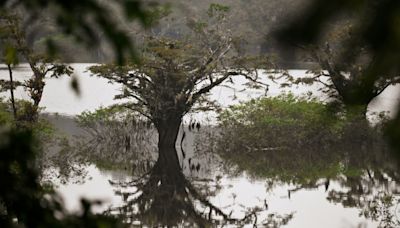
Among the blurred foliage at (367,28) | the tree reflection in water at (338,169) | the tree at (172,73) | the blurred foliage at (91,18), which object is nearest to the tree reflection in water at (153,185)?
the tree at (172,73)

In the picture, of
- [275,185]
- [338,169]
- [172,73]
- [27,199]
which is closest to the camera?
[27,199]

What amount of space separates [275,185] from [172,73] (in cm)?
397

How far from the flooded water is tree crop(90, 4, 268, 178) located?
2.74 ft

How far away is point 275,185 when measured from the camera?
11.3m

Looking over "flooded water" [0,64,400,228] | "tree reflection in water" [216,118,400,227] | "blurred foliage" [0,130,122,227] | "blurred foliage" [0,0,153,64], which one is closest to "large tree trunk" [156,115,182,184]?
"flooded water" [0,64,400,228]

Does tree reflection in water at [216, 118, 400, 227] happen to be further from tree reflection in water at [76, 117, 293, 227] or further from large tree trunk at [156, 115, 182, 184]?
large tree trunk at [156, 115, 182, 184]

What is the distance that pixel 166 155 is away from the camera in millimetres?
14555

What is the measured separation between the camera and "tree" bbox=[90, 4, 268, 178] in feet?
45.9

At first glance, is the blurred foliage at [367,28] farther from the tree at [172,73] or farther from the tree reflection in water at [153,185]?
the tree at [172,73]

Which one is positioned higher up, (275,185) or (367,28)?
(367,28)

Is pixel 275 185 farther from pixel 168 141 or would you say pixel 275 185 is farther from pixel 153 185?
pixel 168 141

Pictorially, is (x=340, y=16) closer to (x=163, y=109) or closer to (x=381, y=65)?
(x=381, y=65)

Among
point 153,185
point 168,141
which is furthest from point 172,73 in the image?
point 153,185

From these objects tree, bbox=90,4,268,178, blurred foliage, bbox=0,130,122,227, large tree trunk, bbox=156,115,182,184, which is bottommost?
blurred foliage, bbox=0,130,122,227
